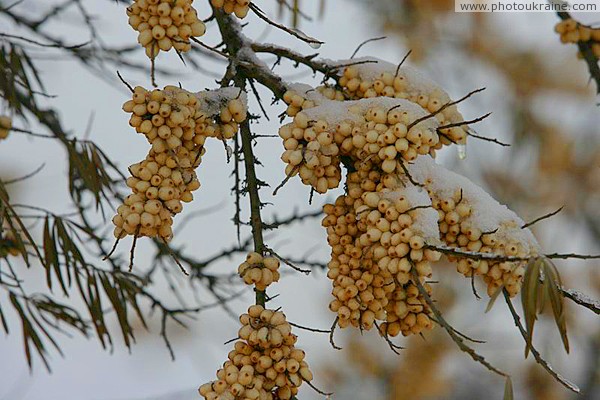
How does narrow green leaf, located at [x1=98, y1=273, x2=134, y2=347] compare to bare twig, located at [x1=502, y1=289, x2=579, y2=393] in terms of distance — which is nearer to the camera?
bare twig, located at [x1=502, y1=289, x2=579, y2=393]

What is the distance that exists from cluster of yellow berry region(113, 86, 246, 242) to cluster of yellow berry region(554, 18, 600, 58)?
718 millimetres

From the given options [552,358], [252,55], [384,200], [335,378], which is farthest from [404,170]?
[335,378]

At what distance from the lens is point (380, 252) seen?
2.26 ft

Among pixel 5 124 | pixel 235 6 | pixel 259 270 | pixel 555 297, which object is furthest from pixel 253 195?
pixel 5 124

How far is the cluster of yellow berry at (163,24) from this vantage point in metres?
0.69

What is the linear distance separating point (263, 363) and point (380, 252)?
143 mm

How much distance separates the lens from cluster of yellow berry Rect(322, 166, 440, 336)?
0.69 m

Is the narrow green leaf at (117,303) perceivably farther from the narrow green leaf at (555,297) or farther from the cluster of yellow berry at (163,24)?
the narrow green leaf at (555,297)

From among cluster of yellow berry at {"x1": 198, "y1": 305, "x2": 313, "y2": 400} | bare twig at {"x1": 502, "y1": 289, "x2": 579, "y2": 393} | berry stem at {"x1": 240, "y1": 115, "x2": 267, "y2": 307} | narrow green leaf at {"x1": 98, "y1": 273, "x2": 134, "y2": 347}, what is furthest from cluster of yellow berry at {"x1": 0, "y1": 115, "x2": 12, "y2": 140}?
bare twig at {"x1": 502, "y1": 289, "x2": 579, "y2": 393}

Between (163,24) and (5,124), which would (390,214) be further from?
(5,124)

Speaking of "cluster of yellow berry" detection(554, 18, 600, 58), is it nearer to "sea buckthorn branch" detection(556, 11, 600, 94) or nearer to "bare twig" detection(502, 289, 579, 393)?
"sea buckthorn branch" detection(556, 11, 600, 94)

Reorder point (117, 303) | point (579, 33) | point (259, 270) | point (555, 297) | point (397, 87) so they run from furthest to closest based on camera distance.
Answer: point (579, 33), point (117, 303), point (397, 87), point (259, 270), point (555, 297)

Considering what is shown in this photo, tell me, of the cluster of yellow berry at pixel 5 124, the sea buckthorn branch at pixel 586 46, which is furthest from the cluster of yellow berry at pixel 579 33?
the cluster of yellow berry at pixel 5 124

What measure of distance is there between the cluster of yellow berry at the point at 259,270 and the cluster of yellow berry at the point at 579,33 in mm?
715
